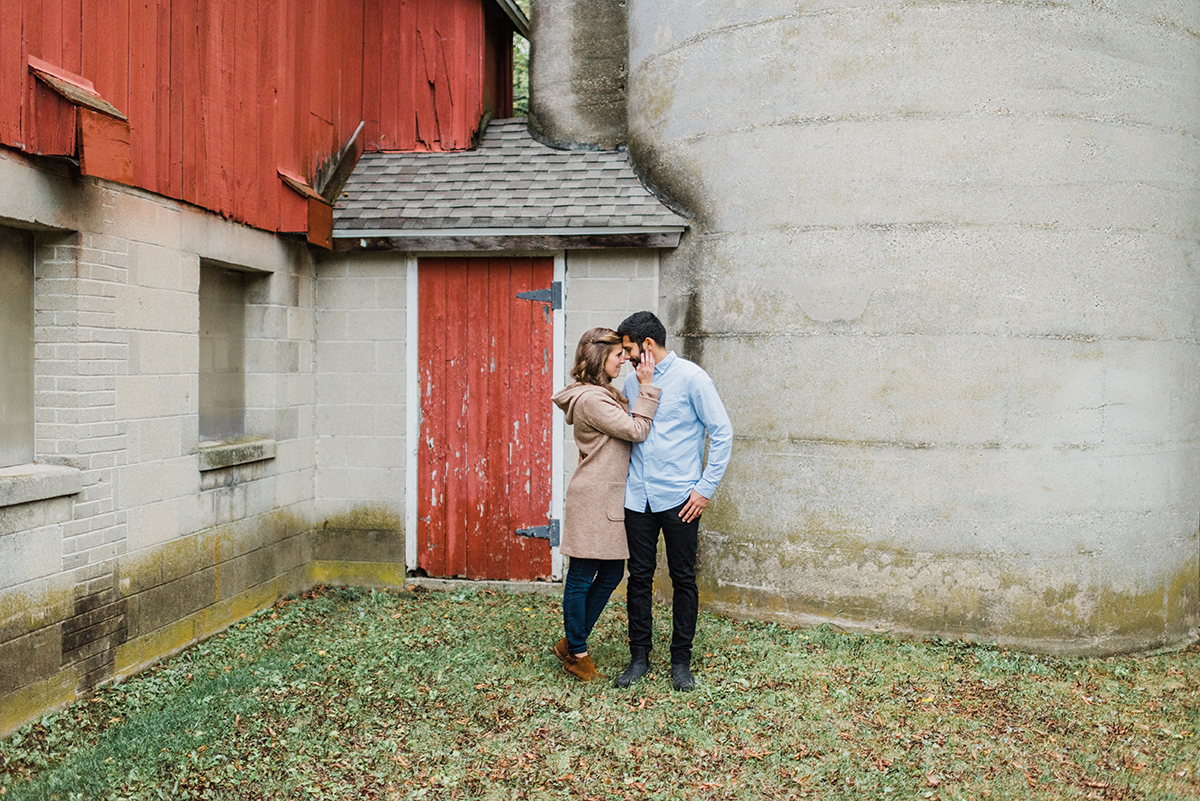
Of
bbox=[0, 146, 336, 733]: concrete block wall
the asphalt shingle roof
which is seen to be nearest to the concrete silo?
the asphalt shingle roof

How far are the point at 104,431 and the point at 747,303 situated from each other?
404 centimetres

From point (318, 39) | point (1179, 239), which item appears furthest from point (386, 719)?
point (1179, 239)

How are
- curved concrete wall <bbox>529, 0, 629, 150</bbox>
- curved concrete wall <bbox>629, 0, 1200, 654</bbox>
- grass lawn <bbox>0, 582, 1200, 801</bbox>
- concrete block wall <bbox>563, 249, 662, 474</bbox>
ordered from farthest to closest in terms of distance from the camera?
curved concrete wall <bbox>529, 0, 629, 150</bbox>
concrete block wall <bbox>563, 249, 662, 474</bbox>
curved concrete wall <bbox>629, 0, 1200, 654</bbox>
grass lawn <bbox>0, 582, 1200, 801</bbox>

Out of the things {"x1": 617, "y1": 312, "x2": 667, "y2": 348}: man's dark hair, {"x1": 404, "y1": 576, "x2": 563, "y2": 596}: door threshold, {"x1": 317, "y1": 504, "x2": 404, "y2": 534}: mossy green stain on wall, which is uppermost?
{"x1": 617, "y1": 312, "x2": 667, "y2": 348}: man's dark hair

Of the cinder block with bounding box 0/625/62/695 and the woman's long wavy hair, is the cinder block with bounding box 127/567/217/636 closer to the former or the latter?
the cinder block with bounding box 0/625/62/695

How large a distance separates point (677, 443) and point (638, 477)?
29 centimetres

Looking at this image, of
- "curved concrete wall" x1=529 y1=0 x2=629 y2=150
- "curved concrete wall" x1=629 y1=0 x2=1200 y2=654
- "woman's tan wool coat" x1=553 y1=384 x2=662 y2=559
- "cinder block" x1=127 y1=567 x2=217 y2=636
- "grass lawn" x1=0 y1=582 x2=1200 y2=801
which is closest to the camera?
"grass lawn" x1=0 y1=582 x2=1200 y2=801

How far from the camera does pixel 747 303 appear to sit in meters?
6.36

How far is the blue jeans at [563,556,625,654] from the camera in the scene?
5.09 metres

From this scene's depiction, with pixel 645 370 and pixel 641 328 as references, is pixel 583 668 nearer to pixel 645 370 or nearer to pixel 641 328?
pixel 645 370

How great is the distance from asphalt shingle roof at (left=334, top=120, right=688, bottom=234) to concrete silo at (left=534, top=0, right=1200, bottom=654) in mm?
1025

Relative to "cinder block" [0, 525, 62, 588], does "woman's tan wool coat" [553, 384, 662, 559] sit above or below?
above

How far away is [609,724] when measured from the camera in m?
4.64

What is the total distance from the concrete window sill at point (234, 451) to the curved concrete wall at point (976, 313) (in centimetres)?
346
